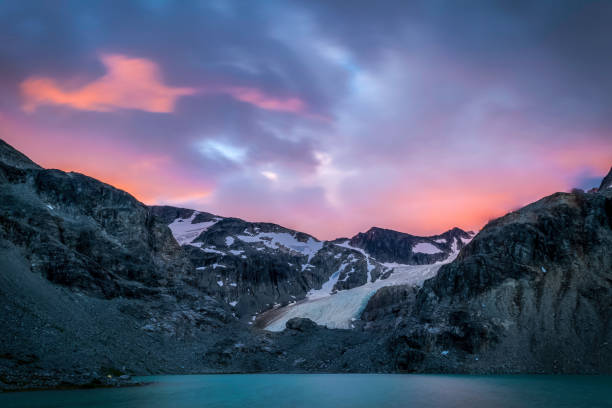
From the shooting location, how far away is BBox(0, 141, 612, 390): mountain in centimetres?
6006

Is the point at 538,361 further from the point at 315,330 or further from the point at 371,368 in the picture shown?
the point at 315,330

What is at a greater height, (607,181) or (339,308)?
(607,181)

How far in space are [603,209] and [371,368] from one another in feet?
168

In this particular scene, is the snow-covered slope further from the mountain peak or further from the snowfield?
the mountain peak

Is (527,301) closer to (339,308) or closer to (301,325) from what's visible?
(301,325)

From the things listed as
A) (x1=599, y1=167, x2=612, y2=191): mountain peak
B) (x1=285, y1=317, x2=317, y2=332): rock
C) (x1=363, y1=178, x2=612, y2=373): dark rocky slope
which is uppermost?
(x1=599, y1=167, x2=612, y2=191): mountain peak

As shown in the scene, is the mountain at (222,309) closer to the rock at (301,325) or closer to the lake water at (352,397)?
the rock at (301,325)

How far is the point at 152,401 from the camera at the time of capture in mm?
36125

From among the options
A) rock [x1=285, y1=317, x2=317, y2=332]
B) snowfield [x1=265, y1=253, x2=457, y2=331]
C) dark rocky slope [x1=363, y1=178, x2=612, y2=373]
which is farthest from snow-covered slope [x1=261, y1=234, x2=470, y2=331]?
dark rocky slope [x1=363, y1=178, x2=612, y2=373]

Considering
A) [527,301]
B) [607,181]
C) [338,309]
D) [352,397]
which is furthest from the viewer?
[338,309]

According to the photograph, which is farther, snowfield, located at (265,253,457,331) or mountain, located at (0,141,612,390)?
snowfield, located at (265,253,457,331)

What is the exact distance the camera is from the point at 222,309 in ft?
365

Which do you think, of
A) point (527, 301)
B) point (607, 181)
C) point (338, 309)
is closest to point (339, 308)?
point (338, 309)

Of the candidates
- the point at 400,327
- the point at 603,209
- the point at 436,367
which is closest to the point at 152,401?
the point at 436,367
